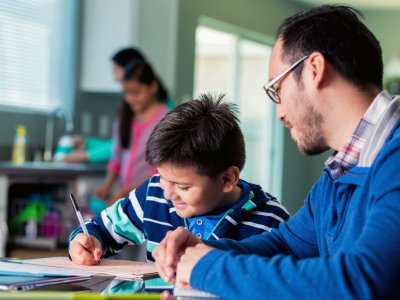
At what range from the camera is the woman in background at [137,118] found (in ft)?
12.2

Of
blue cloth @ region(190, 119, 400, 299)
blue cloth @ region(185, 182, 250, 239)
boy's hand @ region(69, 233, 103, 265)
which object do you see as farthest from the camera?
blue cloth @ region(185, 182, 250, 239)

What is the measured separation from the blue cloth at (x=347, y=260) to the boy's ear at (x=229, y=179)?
0.52 meters

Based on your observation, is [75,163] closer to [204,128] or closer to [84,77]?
[84,77]

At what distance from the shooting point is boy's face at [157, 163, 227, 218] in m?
1.68

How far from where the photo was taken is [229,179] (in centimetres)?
177

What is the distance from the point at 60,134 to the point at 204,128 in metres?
3.52

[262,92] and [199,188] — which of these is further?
[262,92]

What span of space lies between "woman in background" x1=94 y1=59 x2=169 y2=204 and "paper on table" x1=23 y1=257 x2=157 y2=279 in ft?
6.38

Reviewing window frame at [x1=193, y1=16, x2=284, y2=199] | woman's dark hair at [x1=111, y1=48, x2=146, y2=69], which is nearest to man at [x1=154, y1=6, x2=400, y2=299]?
woman's dark hair at [x1=111, y1=48, x2=146, y2=69]

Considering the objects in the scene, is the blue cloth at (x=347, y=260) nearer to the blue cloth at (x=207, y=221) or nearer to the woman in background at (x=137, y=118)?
the blue cloth at (x=207, y=221)

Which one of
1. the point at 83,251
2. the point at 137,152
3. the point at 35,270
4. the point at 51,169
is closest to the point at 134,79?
the point at 137,152

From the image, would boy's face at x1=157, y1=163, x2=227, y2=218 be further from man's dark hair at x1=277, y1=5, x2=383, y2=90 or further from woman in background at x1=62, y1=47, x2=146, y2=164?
woman in background at x1=62, y1=47, x2=146, y2=164

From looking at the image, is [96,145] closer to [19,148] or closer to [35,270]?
[19,148]

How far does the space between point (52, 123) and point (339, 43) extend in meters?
4.01
